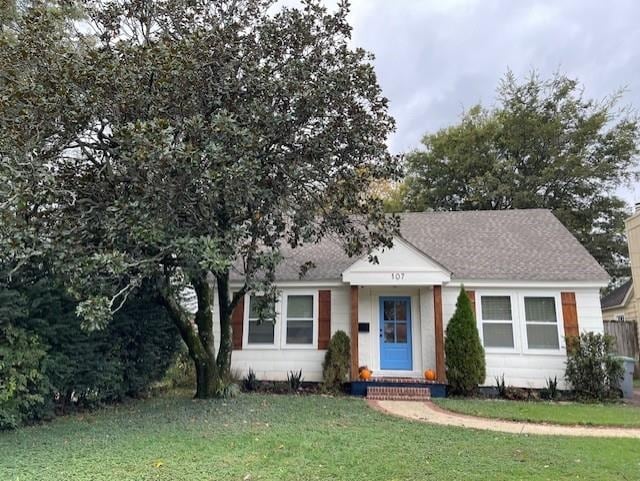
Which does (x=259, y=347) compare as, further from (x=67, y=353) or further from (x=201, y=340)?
(x=67, y=353)

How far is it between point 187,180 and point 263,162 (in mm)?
1681

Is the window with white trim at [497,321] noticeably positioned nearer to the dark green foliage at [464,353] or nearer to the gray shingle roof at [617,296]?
the dark green foliage at [464,353]

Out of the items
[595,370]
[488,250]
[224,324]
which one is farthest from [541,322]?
[224,324]

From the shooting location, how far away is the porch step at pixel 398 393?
33.6 ft

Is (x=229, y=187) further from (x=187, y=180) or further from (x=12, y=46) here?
(x=12, y=46)

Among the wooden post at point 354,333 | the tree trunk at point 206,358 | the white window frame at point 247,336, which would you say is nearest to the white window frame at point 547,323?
the wooden post at point 354,333

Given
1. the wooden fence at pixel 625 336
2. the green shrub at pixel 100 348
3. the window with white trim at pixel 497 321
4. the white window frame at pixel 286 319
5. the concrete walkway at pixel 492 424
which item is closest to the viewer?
the concrete walkway at pixel 492 424

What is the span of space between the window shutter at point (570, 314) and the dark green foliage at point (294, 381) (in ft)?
21.9

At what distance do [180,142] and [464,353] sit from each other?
791cm

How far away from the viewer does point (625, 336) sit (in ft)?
49.9

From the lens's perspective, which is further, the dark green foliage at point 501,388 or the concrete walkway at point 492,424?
the dark green foliage at point 501,388

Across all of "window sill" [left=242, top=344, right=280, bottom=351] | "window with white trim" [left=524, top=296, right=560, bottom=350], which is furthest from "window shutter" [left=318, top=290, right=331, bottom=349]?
"window with white trim" [left=524, top=296, right=560, bottom=350]

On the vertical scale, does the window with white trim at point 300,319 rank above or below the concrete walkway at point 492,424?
above

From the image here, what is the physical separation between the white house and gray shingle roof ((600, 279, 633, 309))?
10.2 m
